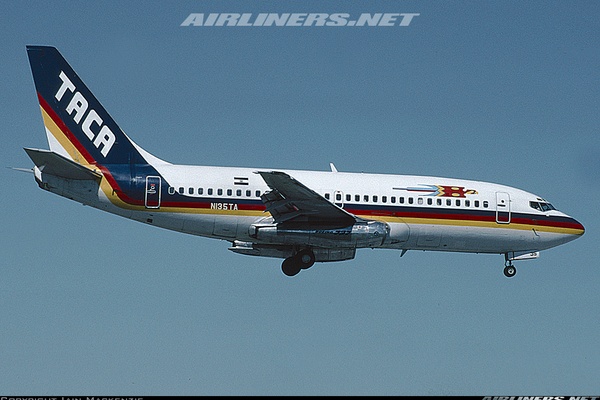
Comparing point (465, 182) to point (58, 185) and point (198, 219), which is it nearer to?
point (198, 219)

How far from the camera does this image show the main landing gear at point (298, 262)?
63.2 metres

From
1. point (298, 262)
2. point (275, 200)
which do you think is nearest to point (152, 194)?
point (275, 200)

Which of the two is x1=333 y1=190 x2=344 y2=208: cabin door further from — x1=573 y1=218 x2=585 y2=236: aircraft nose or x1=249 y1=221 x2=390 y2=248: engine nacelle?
x1=573 y1=218 x2=585 y2=236: aircraft nose

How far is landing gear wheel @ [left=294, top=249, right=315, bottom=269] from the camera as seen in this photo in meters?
63.1

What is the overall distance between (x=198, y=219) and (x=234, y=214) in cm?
188

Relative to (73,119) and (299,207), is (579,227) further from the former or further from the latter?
(73,119)

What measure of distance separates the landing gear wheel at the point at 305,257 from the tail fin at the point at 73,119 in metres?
9.72

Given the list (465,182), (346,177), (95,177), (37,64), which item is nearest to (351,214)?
(346,177)

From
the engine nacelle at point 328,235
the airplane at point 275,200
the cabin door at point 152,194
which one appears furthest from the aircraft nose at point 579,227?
the cabin door at point 152,194

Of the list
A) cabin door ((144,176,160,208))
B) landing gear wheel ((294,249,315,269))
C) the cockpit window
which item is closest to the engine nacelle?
landing gear wheel ((294,249,315,269))

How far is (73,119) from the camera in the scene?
6325 cm

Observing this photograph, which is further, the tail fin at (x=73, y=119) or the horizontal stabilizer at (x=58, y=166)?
the tail fin at (x=73, y=119)

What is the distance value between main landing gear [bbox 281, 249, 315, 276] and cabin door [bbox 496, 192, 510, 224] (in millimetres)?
10488

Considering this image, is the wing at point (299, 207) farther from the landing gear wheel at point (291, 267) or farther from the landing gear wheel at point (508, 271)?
the landing gear wheel at point (508, 271)
